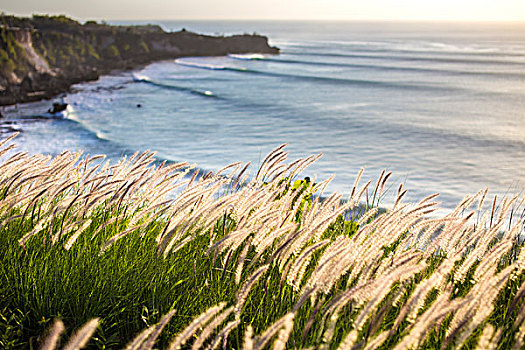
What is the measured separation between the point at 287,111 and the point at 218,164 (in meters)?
8.35

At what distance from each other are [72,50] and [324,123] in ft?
77.9

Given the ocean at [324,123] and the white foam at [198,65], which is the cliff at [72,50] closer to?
the ocean at [324,123]

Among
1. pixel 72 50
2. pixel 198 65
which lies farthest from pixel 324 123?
pixel 72 50

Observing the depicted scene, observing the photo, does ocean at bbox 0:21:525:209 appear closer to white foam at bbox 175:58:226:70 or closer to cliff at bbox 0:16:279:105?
cliff at bbox 0:16:279:105

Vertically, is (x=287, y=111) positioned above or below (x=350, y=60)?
below

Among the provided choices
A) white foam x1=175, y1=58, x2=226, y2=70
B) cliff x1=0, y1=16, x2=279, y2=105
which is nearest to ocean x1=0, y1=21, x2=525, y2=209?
cliff x1=0, y1=16, x2=279, y2=105

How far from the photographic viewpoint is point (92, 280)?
293 cm

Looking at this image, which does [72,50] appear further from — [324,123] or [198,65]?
[324,123]

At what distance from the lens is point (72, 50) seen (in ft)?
111

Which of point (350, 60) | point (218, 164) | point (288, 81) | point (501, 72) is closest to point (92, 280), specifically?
point (218, 164)

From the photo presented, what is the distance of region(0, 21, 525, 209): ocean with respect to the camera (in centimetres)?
1205

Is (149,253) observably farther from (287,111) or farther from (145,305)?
(287,111)

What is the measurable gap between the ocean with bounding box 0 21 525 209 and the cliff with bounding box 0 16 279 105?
1.54 metres

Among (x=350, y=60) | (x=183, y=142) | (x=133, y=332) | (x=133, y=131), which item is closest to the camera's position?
(x=133, y=332)
